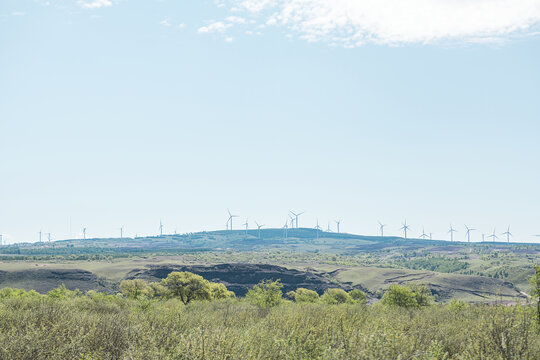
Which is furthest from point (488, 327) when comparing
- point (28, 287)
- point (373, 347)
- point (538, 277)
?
point (28, 287)

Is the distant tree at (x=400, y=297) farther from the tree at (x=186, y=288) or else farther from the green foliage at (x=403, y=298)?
the tree at (x=186, y=288)

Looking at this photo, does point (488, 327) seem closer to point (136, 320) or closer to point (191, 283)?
point (136, 320)

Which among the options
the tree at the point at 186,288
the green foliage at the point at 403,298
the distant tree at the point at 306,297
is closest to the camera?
the green foliage at the point at 403,298

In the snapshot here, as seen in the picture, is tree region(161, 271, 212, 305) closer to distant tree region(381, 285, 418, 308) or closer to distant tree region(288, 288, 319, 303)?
distant tree region(288, 288, 319, 303)

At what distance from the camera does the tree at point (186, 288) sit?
99.4 meters

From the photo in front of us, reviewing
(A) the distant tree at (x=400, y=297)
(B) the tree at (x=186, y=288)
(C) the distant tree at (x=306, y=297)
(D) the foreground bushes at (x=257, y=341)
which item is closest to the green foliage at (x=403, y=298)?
(A) the distant tree at (x=400, y=297)

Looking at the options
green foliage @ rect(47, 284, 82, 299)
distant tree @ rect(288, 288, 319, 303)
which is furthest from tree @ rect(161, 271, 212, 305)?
distant tree @ rect(288, 288, 319, 303)

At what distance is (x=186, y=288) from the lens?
328 feet

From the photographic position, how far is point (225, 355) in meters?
19.7

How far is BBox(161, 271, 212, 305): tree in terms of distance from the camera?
326 ft

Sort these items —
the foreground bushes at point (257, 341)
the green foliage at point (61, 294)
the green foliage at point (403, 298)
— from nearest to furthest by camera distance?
the foreground bushes at point (257, 341) → the green foliage at point (61, 294) → the green foliage at point (403, 298)

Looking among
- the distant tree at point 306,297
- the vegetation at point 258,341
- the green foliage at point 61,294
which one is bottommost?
the distant tree at point 306,297

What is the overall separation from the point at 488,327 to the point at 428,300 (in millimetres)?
82343

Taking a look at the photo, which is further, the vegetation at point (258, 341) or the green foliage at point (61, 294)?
the green foliage at point (61, 294)
